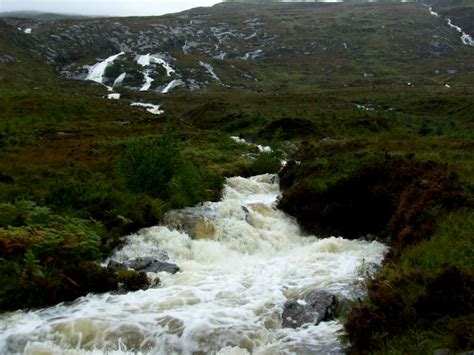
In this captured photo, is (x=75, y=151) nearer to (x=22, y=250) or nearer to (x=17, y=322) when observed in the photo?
(x=22, y=250)

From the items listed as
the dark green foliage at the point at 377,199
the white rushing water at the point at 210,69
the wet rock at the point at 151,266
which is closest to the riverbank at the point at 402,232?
the dark green foliage at the point at 377,199

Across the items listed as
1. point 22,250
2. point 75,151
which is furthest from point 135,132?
Answer: point 22,250

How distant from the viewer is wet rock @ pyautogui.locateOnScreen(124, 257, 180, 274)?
1477 cm

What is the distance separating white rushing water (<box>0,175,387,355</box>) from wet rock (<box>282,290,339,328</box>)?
21 centimetres

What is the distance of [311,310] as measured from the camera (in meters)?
11.6

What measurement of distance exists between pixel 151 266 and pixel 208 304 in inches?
135

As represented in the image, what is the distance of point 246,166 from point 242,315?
2003 cm

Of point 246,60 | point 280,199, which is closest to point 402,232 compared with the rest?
point 280,199

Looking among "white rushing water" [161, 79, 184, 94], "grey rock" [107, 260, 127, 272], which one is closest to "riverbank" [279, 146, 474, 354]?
"grey rock" [107, 260, 127, 272]

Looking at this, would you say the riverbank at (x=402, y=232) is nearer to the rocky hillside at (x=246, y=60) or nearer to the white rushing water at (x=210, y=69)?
the rocky hillside at (x=246, y=60)

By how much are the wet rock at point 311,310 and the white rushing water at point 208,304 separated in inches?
8.1

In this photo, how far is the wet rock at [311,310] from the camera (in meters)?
11.3

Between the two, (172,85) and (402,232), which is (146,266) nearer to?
(402,232)

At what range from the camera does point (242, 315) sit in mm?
11625
